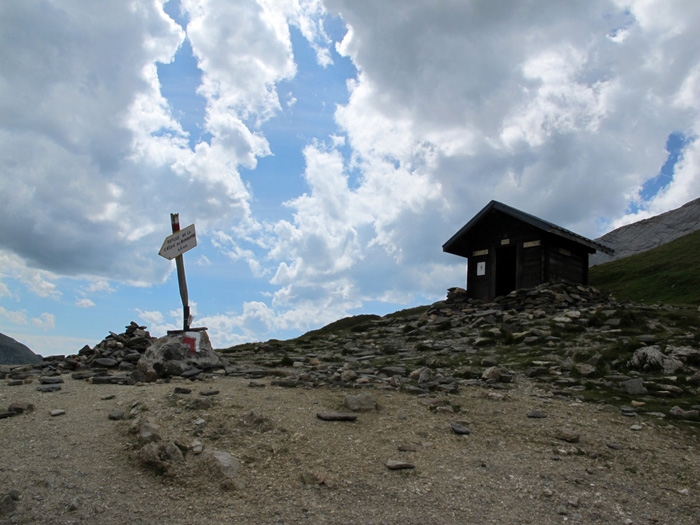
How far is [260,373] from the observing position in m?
13.1

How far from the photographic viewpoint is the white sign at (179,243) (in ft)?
48.3

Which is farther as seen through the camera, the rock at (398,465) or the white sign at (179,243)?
the white sign at (179,243)

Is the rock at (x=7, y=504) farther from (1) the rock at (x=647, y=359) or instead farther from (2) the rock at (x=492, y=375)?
(1) the rock at (x=647, y=359)

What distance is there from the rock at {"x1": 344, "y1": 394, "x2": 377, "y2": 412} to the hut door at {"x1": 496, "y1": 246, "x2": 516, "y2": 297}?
2094 centimetres

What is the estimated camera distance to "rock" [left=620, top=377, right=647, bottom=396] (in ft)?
37.0

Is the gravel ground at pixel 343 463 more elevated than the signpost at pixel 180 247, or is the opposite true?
the signpost at pixel 180 247

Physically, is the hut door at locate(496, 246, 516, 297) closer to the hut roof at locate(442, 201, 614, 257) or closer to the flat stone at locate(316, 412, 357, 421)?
the hut roof at locate(442, 201, 614, 257)

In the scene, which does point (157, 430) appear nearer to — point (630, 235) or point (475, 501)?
point (475, 501)

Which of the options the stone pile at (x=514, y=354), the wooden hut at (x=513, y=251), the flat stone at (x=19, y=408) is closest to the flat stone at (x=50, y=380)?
the flat stone at (x=19, y=408)

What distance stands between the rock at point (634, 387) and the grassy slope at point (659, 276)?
32.4m

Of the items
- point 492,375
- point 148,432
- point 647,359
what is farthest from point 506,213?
point 148,432

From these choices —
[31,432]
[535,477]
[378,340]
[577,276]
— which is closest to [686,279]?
[577,276]

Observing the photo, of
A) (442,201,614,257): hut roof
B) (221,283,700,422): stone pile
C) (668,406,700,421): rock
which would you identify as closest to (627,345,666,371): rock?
(221,283,700,422): stone pile

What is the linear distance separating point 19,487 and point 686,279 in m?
55.1
